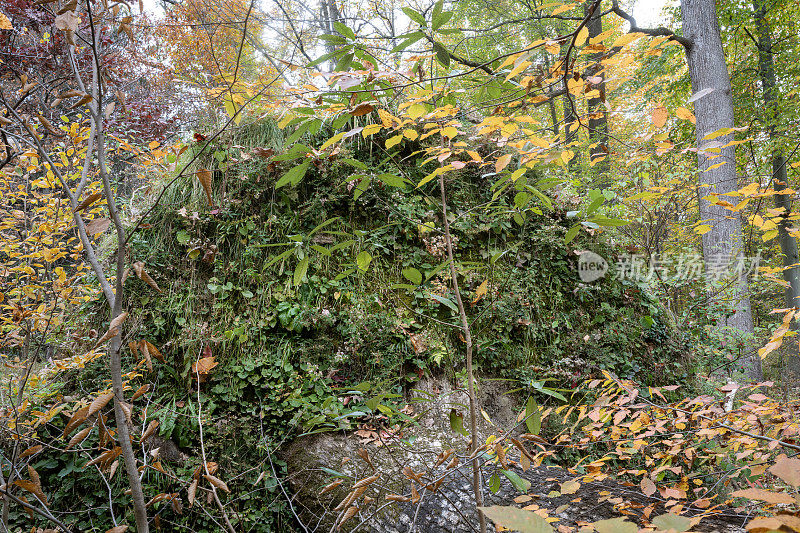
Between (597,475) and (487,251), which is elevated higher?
(487,251)

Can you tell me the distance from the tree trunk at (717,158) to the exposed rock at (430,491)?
335 cm

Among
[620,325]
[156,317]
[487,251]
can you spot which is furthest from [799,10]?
[156,317]

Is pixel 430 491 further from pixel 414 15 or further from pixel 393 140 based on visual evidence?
pixel 414 15

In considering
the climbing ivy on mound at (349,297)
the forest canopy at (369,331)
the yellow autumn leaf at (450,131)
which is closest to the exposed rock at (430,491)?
the forest canopy at (369,331)

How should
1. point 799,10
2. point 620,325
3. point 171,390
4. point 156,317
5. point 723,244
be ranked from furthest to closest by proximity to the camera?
point 799,10 → point 723,244 → point 620,325 → point 156,317 → point 171,390

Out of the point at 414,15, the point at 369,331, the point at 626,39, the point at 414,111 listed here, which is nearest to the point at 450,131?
the point at 414,111

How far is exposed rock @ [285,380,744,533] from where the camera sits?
199 centimetres

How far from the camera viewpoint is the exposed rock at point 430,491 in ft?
6.52

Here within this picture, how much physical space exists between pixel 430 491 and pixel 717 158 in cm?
539

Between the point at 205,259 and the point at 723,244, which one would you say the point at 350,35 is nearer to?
the point at 205,259

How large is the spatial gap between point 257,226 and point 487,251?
6.35 ft

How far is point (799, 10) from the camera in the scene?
19.9 feet

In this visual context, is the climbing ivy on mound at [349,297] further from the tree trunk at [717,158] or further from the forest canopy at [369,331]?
the tree trunk at [717,158]

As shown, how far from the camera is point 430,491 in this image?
5.62 feet
